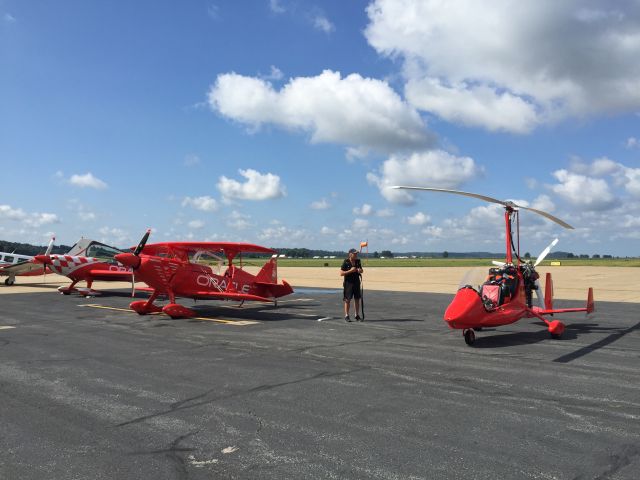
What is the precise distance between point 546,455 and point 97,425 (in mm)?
4427

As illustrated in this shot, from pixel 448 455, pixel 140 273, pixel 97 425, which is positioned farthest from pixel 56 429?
pixel 140 273

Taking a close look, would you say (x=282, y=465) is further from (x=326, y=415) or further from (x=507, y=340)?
(x=507, y=340)

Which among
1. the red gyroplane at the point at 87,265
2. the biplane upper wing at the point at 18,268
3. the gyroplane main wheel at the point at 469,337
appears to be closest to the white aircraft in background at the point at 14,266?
the biplane upper wing at the point at 18,268

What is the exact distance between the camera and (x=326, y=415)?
5.32m

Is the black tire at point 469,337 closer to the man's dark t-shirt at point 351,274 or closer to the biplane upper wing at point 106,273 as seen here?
the man's dark t-shirt at point 351,274

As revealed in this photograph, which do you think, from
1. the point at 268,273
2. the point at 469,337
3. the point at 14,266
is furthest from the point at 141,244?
the point at 14,266

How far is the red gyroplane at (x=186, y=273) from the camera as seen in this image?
14.4 meters

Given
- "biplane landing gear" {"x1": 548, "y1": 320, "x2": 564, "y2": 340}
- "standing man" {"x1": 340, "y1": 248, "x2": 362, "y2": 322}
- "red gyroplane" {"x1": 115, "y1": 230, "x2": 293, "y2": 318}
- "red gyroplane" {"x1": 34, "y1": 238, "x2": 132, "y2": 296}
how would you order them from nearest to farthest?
"biplane landing gear" {"x1": 548, "y1": 320, "x2": 564, "y2": 340} → "standing man" {"x1": 340, "y1": 248, "x2": 362, "y2": 322} → "red gyroplane" {"x1": 115, "y1": 230, "x2": 293, "y2": 318} → "red gyroplane" {"x1": 34, "y1": 238, "x2": 132, "y2": 296}

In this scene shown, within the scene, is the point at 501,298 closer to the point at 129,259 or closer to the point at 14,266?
the point at 129,259

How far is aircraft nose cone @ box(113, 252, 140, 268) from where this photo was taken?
1384 cm

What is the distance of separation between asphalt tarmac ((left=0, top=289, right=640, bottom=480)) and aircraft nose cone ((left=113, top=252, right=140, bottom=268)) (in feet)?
9.48

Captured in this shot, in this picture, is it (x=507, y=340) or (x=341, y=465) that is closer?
(x=341, y=465)

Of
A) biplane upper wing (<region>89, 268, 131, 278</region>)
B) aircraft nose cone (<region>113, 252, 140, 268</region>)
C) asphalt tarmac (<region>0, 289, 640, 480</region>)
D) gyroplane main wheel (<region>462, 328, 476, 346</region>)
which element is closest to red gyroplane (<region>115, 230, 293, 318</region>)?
aircraft nose cone (<region>113, 252, 140, 268</region>)

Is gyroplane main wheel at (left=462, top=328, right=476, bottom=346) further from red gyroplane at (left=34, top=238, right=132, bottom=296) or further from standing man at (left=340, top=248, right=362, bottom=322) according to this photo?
red gyroplane at (left=34, top=238, right=132, bottom=296)
